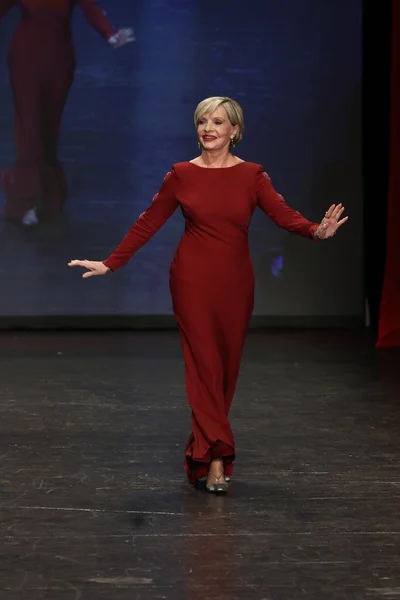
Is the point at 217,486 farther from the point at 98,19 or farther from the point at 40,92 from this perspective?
the point at 98,19

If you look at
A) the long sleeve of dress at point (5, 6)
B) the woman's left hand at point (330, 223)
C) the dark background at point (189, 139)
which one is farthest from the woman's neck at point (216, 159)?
the long sleeve of dress at point (5, 6)

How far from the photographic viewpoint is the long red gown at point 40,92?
8430 mm

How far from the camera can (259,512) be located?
11.0ft

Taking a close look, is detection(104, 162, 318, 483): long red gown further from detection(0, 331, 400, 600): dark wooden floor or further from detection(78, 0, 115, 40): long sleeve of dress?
detection(78, 0, 115, 40): long sleeve of dress

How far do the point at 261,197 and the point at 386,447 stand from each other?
46.8 inches

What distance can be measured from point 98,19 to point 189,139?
Answer: 1.08m

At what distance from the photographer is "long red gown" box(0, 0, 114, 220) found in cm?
843

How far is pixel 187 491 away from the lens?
3.62m

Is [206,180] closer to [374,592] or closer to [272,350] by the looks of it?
[374,592]

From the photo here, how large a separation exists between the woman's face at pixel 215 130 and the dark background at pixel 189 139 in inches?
195

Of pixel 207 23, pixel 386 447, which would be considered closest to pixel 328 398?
pixel 386 447

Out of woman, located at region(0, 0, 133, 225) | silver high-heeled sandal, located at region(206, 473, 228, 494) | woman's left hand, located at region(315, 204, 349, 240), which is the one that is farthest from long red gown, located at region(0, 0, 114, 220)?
woman's left hand, located at region(315, 204, 349, 240)

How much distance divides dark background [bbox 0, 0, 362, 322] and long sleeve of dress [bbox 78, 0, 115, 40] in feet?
0.16

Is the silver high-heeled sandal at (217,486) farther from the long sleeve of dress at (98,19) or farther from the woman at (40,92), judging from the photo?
the long sleeve of dress at (98,19)
